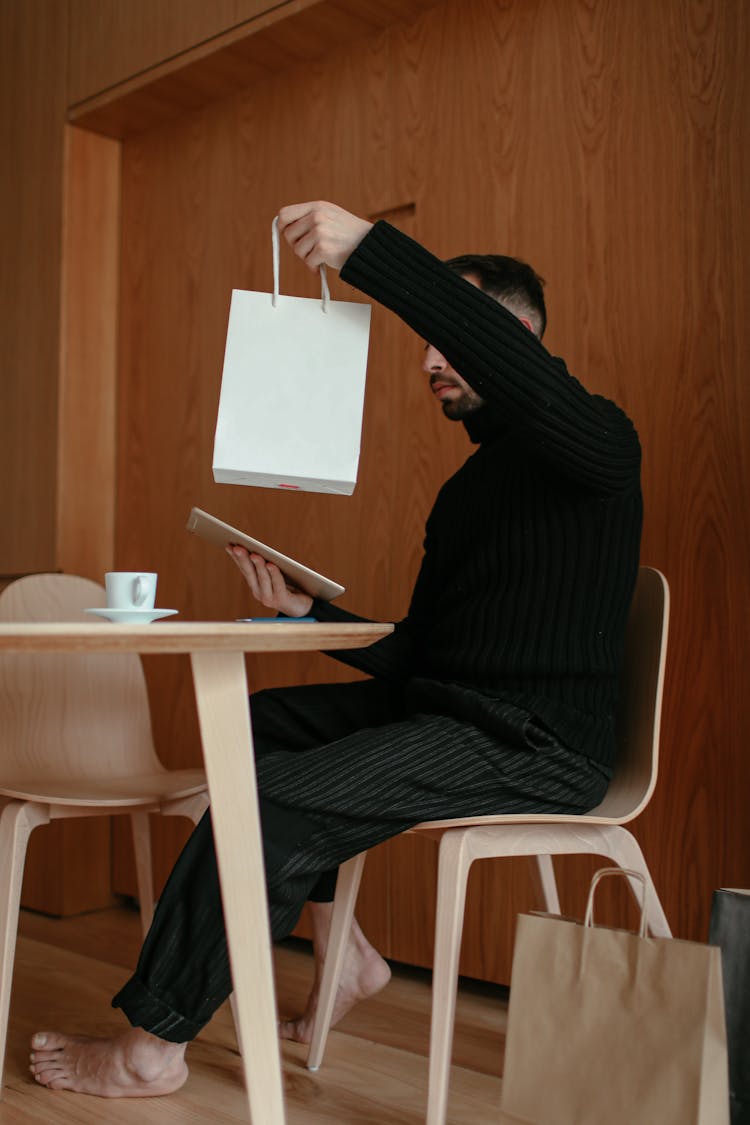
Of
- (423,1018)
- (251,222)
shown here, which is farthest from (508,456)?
(251,222)

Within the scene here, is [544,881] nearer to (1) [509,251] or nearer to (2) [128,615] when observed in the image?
(2) [128,615]

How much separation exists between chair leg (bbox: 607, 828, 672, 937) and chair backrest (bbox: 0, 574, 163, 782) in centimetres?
84

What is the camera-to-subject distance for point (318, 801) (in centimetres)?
122

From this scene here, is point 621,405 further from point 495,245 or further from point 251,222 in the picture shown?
point 251,222

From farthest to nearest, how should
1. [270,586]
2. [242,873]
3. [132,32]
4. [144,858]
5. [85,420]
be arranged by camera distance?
[85,420]
[132,32]
[144,858]
[270,586]
[242,873]

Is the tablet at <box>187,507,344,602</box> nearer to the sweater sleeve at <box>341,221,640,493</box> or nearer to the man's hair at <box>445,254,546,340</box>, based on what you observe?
the sweater sleeve at <box>341,221,640,493</box>

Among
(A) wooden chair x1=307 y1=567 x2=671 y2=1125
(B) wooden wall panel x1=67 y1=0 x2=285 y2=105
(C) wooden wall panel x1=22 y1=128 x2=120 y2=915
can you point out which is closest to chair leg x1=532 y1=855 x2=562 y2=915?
(A) wooden chair x1=307 y1=567 x2=671 y2=1125

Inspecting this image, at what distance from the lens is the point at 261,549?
123 cm

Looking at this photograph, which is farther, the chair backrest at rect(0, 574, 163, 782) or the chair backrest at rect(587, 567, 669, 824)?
the chair backrest at rect(0, 574, 163, 782)

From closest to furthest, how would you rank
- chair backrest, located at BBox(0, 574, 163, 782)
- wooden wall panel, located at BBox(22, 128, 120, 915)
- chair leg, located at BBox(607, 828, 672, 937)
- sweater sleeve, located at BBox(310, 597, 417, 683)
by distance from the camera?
chair leg, located at BBox(607, 828, 672, 937)
sweater sleeve, located at BBox(310, 597, 417, 683)
chair backrest, located at BBox(0, 574, 163, 782)
wooden wall panel, located at BBox(22, 128, 120, 915)

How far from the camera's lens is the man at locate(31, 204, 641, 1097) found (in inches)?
47.9

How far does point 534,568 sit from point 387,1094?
73cm

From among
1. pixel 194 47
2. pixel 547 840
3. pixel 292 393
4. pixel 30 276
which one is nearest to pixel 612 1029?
pixel 547 840

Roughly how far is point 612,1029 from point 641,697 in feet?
1.57
